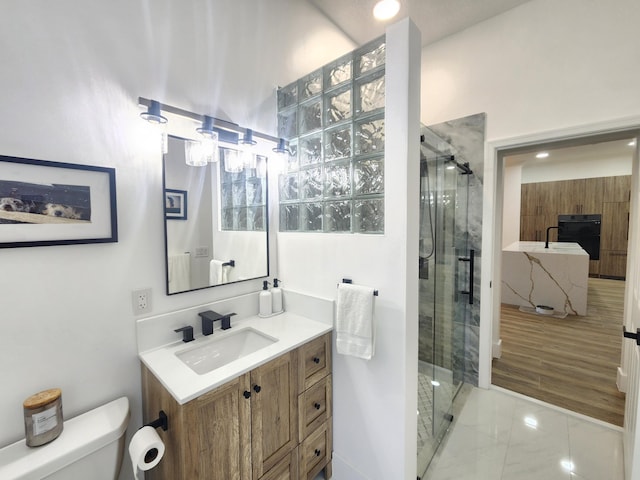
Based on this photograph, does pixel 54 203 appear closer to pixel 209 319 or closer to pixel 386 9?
pixel 209 319

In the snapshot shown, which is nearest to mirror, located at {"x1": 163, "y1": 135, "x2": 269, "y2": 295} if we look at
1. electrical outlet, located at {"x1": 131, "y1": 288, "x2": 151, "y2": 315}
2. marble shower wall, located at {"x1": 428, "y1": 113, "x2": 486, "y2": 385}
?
electrical outlet, located at {"x1": 131, "y1": 288, "x2": 151, "y2": 315}

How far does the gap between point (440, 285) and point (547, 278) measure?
11.6ft

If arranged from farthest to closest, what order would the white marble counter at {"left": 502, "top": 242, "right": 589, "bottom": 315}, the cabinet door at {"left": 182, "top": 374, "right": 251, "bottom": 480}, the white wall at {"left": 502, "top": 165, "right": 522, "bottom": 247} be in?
the white wall at {"left": 502, "top": 165, "right": 522, "bottom": 247}, the white marble counter at {"left": 502, "top": 242, "right": 589, "bottom": 315}, the cabinet door at {"left": 182, "top": 374, "right": 251, "bottom": 480}

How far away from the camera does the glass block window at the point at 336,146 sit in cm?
145

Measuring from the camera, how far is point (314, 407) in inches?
61.6

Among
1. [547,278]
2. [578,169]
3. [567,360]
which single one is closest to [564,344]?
[567,360]

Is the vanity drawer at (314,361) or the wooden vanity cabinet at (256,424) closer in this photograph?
the wooden vanity cabinet at (256,424)

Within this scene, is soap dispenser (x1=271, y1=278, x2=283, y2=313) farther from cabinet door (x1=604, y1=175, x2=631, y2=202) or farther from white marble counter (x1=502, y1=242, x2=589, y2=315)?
cabinet door (x1=604, y1=175, x2=631, y2=202)

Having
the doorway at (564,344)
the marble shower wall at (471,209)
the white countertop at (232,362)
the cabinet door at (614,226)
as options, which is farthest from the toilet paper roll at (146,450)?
the cabinet door at (614,226)

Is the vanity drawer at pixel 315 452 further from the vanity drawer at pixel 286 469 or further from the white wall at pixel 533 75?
the white wall at pixel 533 75

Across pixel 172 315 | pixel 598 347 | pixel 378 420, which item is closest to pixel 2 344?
pixel 172 315

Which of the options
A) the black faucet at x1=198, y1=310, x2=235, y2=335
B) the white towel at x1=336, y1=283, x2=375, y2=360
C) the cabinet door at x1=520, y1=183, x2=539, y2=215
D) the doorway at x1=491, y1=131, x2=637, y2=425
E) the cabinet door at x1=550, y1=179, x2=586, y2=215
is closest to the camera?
the white towel at x1=336, y1=283, x2=375, y2=360

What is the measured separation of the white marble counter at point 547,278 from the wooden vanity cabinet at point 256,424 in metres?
4.39

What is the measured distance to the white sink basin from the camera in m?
1.43
